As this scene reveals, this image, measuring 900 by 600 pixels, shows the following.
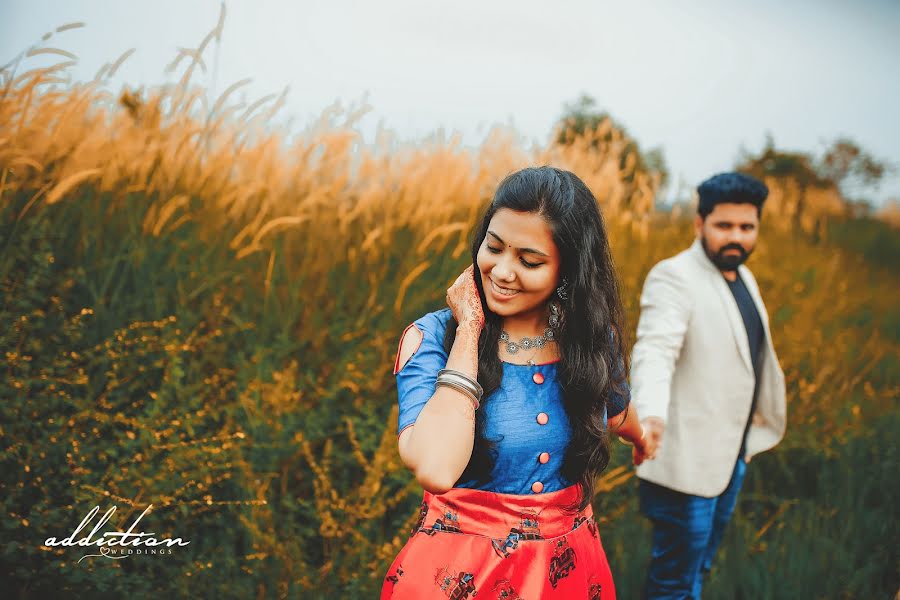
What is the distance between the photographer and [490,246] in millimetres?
1478

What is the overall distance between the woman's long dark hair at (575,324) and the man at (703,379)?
0.82 meters

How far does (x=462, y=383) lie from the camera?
133 centimetres

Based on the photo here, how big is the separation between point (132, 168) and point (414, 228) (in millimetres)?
1456

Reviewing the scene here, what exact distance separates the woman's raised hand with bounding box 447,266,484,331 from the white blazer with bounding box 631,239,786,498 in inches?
45.4

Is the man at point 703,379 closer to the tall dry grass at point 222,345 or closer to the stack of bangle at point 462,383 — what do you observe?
the tall dry grass at point 222,345

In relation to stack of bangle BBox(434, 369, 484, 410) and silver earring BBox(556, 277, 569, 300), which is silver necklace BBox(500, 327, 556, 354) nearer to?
silver earring BBox(556, 277, 569, 300)

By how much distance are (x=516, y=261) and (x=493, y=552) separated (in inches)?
24.6

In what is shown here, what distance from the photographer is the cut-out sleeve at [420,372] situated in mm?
1386

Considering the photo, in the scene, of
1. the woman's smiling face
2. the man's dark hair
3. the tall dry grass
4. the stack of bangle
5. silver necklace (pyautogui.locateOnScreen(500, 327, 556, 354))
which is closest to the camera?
the stack of bangle

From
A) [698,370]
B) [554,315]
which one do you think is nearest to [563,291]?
[554,315]

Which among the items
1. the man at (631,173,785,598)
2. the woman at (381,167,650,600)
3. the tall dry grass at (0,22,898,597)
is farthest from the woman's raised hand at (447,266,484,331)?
the tall dry grass at (0,22,898,597)

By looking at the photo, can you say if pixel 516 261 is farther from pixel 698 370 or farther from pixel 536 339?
Answer: pixel 698 370

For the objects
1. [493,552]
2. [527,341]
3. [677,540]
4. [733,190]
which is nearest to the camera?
[493,552]

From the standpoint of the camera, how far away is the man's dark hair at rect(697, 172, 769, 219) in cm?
261
